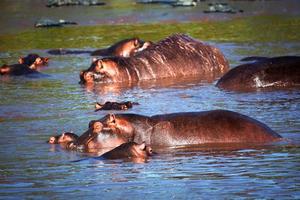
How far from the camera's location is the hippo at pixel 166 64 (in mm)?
16047

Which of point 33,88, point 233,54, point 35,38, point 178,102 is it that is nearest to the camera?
point 178,102

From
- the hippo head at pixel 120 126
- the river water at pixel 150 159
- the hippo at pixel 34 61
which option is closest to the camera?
the river water at pixel 150 159

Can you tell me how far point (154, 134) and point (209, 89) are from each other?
14.4 feet

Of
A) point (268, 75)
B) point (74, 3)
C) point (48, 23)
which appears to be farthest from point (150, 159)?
point (74, 3)

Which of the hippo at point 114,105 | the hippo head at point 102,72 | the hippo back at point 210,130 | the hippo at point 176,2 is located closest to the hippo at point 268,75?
the hippo at point 114,105

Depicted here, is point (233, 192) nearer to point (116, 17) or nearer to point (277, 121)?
point (277, 121)

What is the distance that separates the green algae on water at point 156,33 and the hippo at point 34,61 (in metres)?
2.73

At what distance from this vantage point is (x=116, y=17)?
25125 mm

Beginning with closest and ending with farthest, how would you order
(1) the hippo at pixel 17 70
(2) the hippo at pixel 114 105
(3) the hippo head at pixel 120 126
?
(3) the hippo head at pixel 120 126, (2) the hippo at pixel 114 105, (1) the hippo at pixel 17 70

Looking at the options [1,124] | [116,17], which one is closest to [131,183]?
[1,124]

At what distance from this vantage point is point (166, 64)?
16.3m

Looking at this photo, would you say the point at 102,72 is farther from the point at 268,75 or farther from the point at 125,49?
the point at 268,75

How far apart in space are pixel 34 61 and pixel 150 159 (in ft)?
28.9

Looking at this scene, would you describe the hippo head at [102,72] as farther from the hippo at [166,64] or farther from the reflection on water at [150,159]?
the reflection on water at [150,159]
